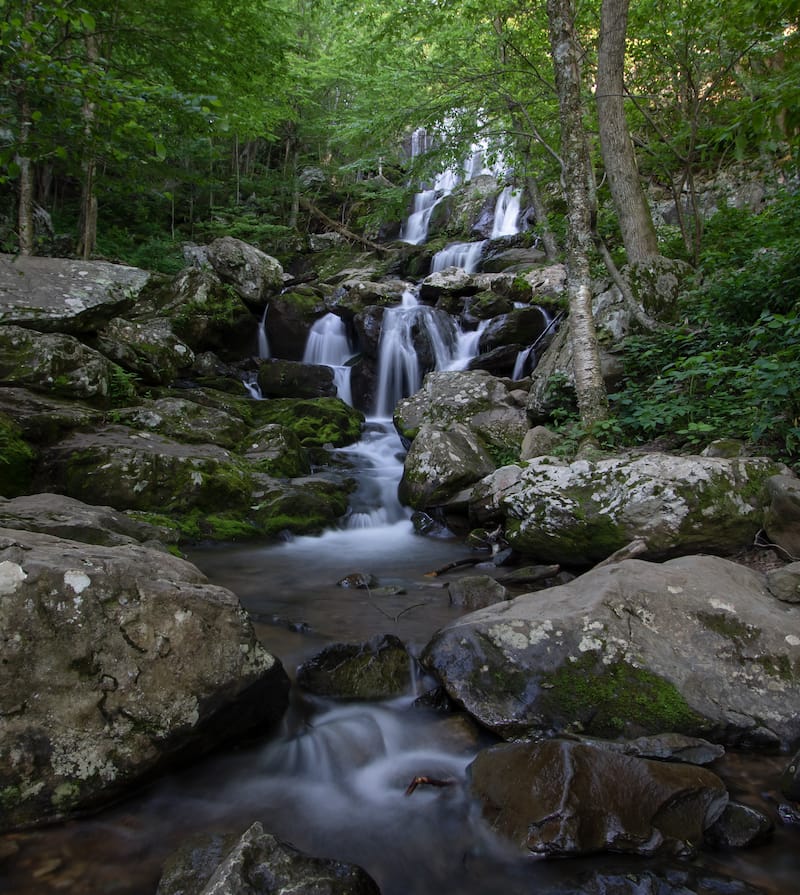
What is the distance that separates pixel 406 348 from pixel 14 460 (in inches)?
334

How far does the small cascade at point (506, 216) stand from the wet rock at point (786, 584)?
1702cm

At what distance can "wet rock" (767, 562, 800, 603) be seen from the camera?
3648 mm

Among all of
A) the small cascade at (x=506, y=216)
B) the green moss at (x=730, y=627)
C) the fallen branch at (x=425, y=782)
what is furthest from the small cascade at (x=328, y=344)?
the fallen branch at (x=425, y=782)

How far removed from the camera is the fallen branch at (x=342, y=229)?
21.1 metres

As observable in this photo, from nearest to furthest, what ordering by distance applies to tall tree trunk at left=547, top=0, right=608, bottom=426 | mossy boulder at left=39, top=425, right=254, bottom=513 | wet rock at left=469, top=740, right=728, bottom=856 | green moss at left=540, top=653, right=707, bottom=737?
wet rock at left=469, top=740, right=728, bottom=856, green moss at left=540, top=653, right=707, bottom=737, tall tree trunk at left=547, top=0, right=608, bottom=426, mossy boulder at left=39, top=425, right=254, bottom=513

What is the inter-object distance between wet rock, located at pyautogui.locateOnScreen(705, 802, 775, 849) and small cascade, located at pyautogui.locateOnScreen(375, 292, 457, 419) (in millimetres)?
10690

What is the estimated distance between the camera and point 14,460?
6586 millimetres

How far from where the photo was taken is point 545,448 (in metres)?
7.42

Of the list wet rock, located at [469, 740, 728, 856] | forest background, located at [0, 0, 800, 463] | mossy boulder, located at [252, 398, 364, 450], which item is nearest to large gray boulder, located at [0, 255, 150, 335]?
forest background, located at [0, 0, 800, 463]

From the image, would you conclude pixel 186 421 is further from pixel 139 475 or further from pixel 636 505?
pixel 636 505

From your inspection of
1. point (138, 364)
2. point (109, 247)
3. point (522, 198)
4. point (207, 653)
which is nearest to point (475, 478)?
point (207, 653)

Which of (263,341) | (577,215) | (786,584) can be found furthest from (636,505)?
(263,341)

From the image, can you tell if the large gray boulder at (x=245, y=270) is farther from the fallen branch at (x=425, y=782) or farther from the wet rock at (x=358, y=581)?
the fallen branch at (x=425, y=782)

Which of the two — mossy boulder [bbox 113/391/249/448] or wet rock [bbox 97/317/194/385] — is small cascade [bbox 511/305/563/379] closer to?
mossy boulder [bbox 113/391/249/448]
